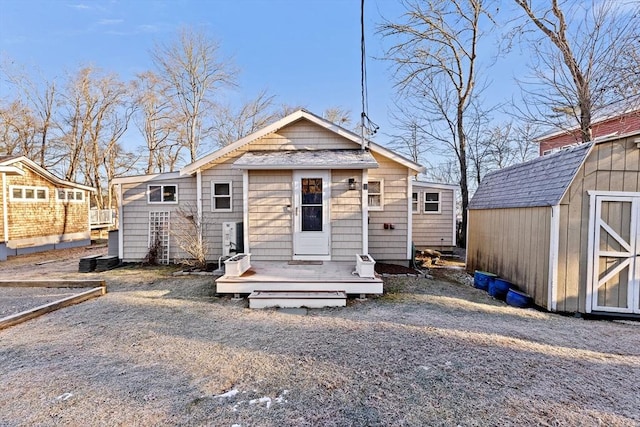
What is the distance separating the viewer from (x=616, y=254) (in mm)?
5062

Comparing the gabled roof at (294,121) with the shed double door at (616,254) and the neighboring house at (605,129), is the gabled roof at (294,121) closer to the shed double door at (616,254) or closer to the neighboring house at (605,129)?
the shed double door at (616,254)

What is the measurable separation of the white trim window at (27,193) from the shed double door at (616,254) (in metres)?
17.7

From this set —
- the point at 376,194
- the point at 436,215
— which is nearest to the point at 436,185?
the point at 436,215

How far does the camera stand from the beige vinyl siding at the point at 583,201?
509 cm

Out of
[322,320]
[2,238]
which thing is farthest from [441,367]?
[2,238]

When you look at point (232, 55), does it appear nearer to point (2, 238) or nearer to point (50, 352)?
point (2, 238)

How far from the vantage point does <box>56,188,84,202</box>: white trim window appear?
45.3 ft

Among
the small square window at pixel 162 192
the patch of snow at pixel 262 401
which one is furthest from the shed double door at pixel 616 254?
the small square window at pixel 162 192

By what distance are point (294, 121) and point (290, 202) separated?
92.1 inches

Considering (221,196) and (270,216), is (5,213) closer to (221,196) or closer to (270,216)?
(221,196)

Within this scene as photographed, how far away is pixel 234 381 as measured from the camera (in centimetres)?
291

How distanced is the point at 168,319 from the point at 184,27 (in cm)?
2188

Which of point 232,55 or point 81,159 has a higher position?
point 232,55

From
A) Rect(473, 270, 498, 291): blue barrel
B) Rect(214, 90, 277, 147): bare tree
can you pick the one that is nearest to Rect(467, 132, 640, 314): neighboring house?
Rect(473, 270, 498, 291): blue barrel
